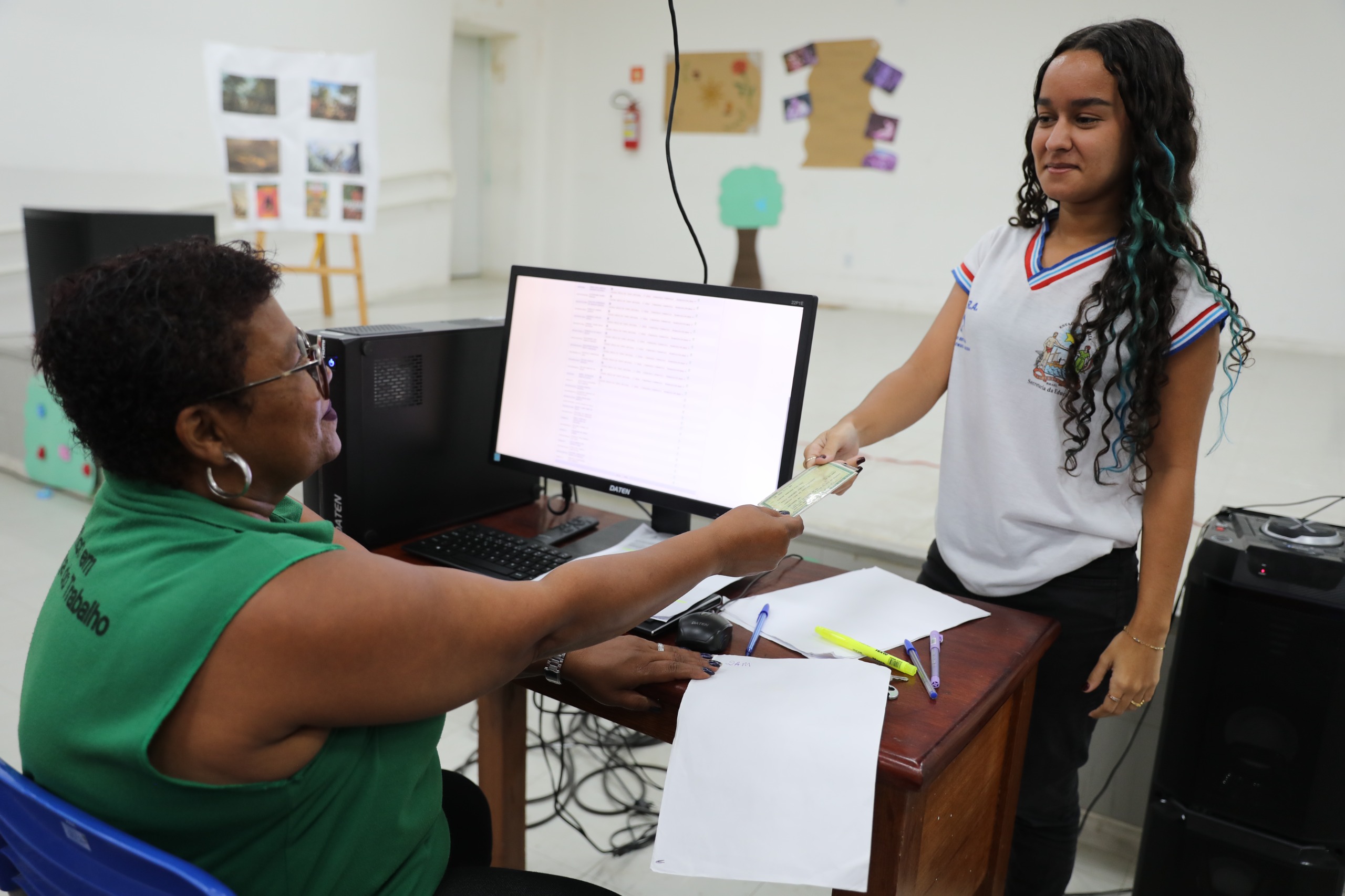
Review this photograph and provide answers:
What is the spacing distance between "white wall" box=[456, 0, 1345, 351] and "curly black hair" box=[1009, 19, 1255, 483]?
4.76 m

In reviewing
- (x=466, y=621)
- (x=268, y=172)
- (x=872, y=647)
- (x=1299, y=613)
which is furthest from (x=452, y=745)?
(x=268, y=172)

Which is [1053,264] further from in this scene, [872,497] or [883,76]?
[883,76]

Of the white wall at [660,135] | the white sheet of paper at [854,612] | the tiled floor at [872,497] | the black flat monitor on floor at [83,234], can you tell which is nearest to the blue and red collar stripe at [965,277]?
the white sheet of paper at [854,612]

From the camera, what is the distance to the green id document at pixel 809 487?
1126 mm

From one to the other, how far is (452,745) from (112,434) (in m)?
1.59

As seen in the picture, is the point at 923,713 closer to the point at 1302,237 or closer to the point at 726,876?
the point at 726,876

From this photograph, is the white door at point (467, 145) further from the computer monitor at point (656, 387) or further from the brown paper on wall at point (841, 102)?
the computer monitor at point (656, 387)

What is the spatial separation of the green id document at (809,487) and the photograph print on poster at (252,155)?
3865 millimetres

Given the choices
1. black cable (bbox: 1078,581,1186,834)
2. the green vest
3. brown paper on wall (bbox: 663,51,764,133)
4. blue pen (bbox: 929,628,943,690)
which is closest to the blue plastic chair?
the green vest

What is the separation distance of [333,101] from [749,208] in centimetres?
395

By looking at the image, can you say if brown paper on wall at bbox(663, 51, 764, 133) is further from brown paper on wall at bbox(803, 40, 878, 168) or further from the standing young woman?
the standing young woman

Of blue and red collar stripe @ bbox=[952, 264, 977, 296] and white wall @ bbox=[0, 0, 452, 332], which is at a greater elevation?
white wall @ bbox=[0, 0, 452, 332]

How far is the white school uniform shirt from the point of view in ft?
4.06

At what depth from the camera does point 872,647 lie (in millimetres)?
1107
